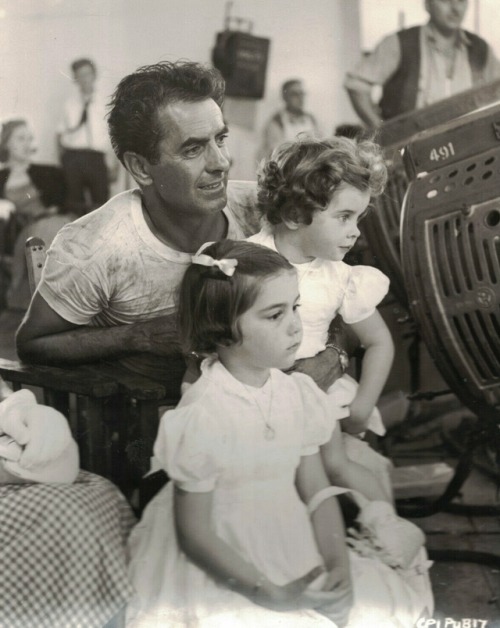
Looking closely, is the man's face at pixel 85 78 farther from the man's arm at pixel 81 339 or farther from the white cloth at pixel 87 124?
the man's arm at pixel 81 339

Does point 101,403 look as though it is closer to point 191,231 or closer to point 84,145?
point 191,231

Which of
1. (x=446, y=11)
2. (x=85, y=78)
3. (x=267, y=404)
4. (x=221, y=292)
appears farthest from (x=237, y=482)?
(x=446, y=11)

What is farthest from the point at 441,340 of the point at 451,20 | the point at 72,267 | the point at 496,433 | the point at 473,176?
the point at 72,267

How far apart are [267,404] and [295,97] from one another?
821mm

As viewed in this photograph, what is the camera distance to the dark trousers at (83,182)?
2297 mm

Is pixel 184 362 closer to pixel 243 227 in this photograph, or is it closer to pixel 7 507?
pixel 243 227

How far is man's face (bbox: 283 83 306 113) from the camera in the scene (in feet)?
7.47

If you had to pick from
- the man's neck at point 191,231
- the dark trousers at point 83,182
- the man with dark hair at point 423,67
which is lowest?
the man's neck at point 191,231

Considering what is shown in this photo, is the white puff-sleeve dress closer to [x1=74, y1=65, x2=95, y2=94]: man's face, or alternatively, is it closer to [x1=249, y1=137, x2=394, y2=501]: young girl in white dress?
[x1=249, y1=137, x2=394, y2=501]: young girl in white dress

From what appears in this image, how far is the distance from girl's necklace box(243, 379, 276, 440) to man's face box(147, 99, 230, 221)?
0.49 m

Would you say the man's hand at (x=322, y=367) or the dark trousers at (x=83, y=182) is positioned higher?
the dark trousers at (x=83, y=182)

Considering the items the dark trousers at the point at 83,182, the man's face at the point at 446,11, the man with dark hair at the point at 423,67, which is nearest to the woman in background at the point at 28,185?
the dark trousers at the point at 83,182

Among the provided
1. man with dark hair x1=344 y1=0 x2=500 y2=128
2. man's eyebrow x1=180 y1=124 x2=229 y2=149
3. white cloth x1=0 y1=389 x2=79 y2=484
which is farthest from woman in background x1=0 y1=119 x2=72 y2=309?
man with dark hair x1=344 y1=0 x2=500 y2=128

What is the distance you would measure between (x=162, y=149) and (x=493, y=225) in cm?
90
